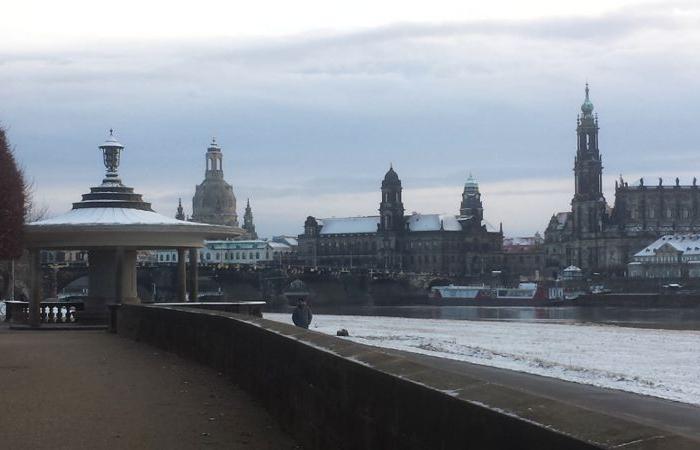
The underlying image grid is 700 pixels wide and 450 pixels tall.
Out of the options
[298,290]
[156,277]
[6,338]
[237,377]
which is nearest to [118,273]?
[6,338]

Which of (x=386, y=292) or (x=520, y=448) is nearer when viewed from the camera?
(x=520, y=448)

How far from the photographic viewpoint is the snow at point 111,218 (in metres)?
36.1

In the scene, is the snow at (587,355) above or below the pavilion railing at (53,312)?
below

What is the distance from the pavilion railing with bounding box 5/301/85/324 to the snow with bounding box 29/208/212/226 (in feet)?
9.93

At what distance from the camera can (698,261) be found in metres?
167

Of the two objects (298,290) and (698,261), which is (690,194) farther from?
(298,290)

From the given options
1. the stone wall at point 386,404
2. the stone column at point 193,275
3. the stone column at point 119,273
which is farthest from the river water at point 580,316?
the stone wall at point 386,404

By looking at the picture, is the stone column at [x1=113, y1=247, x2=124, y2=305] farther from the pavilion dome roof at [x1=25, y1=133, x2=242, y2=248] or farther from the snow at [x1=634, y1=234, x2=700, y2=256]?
the snow at [x1=634, y1=234, x2=700, y2=256]

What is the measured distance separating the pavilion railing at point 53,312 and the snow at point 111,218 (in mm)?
3026

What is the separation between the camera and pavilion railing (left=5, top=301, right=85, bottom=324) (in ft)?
125

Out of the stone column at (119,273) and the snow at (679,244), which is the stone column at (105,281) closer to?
the stone column at (119,273)

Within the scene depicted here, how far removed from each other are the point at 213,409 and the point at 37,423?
2222 mm

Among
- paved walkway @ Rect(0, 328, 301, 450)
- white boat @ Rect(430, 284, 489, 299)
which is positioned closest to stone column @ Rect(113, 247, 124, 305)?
paved walkway @ Rect(0, 328, 301, 450)

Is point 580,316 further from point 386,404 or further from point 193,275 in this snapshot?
point 386,404
